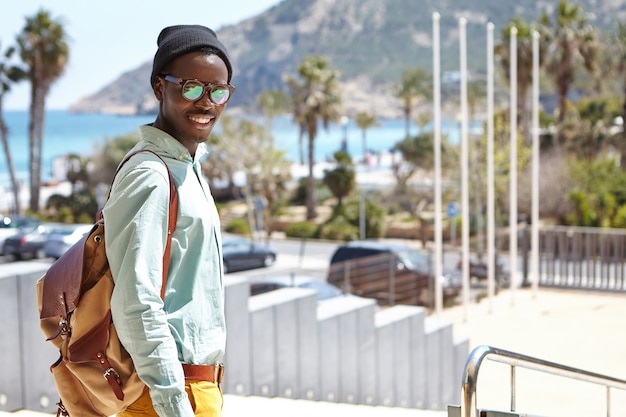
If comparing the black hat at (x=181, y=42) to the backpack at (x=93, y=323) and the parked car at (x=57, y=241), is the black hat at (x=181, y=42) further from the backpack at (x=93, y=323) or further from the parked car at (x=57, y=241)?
the parked car at (x=57, y=241)

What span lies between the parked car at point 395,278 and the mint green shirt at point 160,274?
13.8m

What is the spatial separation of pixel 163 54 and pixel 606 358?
1318 centimetres

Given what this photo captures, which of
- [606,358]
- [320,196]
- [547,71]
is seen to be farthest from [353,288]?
[320,196]

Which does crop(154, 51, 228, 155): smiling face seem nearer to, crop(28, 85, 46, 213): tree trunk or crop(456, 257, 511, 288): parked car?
crop(456, 257, 511, 288): parked car

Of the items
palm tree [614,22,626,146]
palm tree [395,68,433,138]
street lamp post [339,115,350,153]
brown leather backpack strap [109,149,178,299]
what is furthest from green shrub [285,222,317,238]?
brown leather backpack strap [109,149,178,299]

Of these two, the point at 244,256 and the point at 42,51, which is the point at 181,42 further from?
the point at 42,51

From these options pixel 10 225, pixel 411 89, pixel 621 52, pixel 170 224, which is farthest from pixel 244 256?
Answer: pixel 411 89

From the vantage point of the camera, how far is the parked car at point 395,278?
16562 mm

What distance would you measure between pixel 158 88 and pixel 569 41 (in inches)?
1931

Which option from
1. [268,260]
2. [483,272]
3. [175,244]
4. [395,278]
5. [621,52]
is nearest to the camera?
[175,244]

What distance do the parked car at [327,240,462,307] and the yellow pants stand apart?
1372 centimetres

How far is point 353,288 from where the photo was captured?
1673 centimetres

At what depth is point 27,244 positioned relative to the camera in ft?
90.7

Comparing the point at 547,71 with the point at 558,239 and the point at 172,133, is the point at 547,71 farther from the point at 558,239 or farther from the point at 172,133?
the point at 172,133
